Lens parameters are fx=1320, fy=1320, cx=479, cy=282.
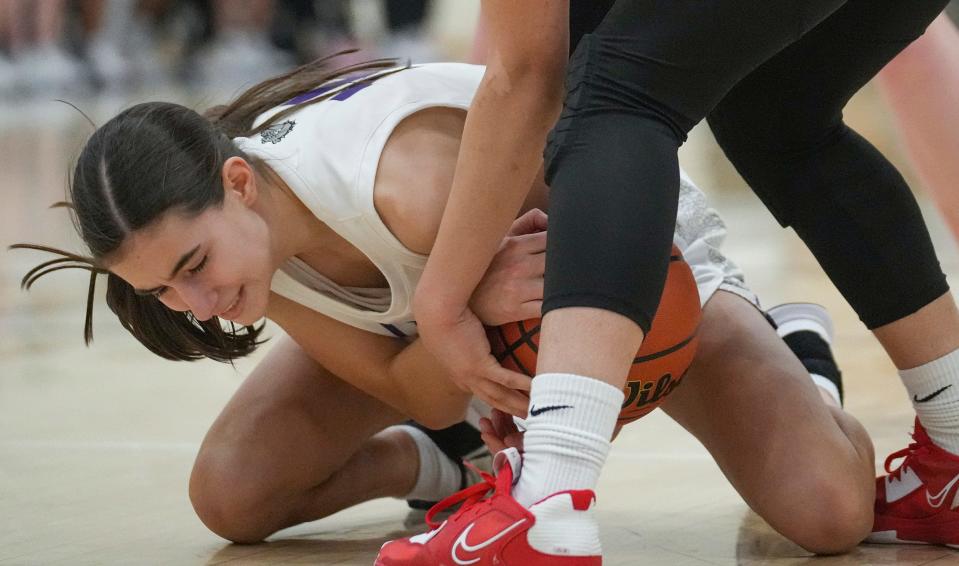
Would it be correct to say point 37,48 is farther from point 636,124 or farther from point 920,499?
point 636,124

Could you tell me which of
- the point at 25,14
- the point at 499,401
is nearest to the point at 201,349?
the point at 499,401

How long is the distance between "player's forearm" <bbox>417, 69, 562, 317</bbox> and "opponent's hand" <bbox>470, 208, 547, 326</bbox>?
0.10 m

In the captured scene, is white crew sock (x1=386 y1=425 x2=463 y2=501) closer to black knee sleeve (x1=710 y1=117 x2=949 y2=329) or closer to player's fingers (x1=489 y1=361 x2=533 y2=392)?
player's fingers (x1=489 y1=361 x2=533 y2=392)

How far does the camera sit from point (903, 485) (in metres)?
1.71

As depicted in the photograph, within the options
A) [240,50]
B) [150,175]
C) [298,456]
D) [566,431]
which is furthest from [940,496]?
[240,50]

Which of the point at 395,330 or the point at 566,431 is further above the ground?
the point at 395,330

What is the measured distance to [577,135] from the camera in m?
1.28

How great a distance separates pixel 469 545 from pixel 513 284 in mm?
353

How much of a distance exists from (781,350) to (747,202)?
5150mm

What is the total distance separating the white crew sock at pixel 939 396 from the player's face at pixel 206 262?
83cm

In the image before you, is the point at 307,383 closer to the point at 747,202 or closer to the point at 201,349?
the point at 201,349

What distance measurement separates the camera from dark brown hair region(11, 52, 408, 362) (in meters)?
1.58

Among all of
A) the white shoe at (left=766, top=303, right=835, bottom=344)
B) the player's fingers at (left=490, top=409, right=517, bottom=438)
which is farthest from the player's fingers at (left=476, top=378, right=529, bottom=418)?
the white shoe at (left=766, top=303, right=835, bottom=344)

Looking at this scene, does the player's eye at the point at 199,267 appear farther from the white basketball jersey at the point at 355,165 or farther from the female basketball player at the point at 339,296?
the white basketball jersey at the point at 355,165
